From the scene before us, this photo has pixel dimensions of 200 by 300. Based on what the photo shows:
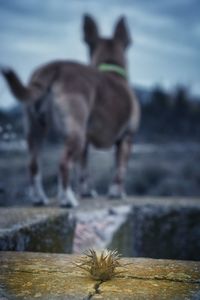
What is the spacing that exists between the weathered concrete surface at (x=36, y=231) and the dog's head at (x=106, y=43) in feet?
13.6

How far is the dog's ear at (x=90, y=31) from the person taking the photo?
750cm

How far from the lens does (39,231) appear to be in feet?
11.1

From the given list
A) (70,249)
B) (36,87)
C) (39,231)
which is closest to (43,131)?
(36,87)

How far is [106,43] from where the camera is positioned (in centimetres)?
762

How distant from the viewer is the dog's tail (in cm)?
505

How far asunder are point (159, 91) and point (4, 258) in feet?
78.6

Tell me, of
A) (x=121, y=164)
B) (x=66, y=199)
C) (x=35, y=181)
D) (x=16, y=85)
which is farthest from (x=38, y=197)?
(x=121, y=164)

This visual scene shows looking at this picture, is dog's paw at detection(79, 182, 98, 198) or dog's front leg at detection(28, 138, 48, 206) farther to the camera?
dog's paw at detection(79, 182, 98, 198)

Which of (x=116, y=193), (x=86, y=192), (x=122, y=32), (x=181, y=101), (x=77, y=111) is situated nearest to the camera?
(x=77, y=111)

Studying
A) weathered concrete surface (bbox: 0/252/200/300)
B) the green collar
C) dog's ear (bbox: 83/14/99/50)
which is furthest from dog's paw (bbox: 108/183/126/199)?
weathered concrete surface (bbox: 0/252/200/300)

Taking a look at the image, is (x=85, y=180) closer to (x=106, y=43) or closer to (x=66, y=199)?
(x=66, y=199)

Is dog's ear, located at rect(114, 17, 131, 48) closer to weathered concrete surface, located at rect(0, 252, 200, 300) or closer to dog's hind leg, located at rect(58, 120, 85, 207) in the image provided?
dog's hind leg, located at rect(58, 120, 85, 207)

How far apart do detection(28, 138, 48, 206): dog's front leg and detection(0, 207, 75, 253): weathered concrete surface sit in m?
1.65

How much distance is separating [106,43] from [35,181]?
2876 millimetres
